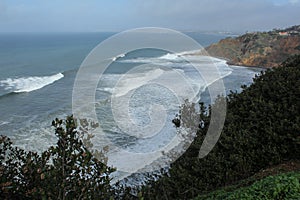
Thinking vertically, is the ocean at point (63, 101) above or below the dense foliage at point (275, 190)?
below

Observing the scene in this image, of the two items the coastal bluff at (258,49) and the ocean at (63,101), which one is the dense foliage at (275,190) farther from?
the coastal bluff at (258,49)

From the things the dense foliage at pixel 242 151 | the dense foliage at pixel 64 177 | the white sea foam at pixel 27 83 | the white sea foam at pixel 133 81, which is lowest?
the white sea foam at pixel 27 83

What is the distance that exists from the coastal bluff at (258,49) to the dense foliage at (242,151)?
37716 millimetres

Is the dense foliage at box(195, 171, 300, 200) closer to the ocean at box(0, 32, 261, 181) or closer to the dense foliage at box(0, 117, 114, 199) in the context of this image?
the dense foliage at box(0, 117, 114, 199)

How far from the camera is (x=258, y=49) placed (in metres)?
49.1

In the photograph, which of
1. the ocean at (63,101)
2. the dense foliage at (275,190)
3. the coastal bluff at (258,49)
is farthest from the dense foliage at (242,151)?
the coastal bluff at (258,49)

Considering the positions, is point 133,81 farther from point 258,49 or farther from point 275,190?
point 258,49

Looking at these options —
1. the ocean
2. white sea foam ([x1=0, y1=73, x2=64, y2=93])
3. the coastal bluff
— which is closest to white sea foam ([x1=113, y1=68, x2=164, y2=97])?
the ocean

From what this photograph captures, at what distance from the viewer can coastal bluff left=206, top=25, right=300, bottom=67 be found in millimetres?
45066

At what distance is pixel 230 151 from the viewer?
6.50 metres

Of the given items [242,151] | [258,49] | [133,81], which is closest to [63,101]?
[133,81]

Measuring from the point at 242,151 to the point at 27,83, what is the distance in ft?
80.1

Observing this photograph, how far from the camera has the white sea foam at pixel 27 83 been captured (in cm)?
2494

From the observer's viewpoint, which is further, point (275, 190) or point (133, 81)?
point (133, 81)
